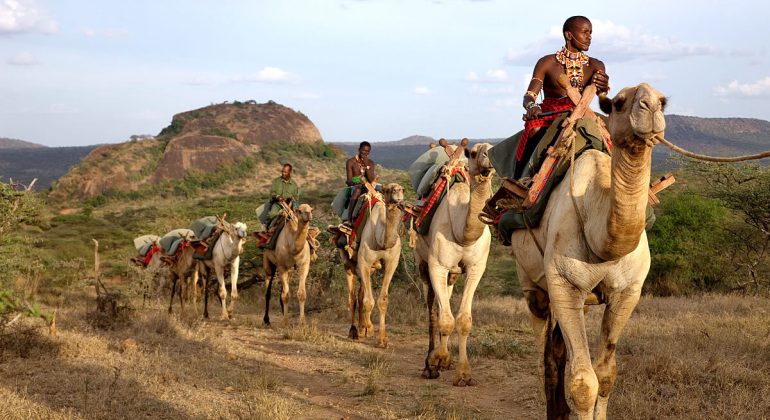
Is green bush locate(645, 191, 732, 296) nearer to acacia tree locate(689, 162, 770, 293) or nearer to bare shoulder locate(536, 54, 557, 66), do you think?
acacia tree locate(689, 162, 770, 293)

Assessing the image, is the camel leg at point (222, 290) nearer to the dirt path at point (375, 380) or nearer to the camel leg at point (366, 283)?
the dirt path at point (375, 380)

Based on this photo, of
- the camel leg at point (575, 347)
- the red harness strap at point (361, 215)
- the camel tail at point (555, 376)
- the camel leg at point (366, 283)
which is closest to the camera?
the camel leg at point (575, 347)

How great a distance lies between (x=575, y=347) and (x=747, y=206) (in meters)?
15.5

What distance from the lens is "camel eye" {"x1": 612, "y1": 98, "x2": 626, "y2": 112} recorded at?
167 inches

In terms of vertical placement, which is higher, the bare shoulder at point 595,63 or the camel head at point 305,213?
the bare shoulder at point 595,63

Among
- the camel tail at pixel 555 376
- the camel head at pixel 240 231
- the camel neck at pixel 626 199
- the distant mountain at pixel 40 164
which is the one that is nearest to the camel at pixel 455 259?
the camel tail at pixel 555 376

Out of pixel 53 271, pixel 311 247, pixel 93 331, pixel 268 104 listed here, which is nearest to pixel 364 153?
pixel 311 247

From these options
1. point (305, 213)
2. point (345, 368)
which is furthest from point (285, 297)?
point (345, 368)

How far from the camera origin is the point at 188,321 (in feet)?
46.9

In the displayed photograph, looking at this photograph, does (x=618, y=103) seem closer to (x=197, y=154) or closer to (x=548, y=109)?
(x=548, y=109)

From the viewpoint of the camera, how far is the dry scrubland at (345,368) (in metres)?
7.47

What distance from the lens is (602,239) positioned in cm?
462

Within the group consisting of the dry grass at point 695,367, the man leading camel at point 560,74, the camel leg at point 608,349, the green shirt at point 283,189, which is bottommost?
the dry grass at point 695,367

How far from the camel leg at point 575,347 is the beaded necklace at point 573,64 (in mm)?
2108
